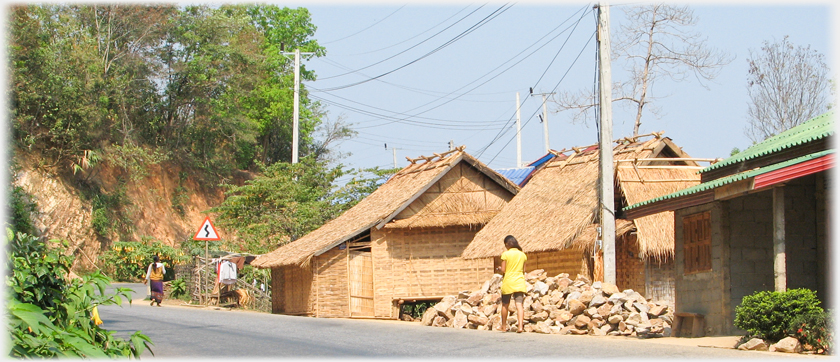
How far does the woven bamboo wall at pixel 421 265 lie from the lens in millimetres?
23094

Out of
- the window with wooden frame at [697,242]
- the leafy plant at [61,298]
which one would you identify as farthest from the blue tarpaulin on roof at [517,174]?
the leafy plant at [61,298]

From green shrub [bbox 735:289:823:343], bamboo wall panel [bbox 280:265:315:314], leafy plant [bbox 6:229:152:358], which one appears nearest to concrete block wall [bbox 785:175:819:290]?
green shrub [bbox 735:289:823:343]

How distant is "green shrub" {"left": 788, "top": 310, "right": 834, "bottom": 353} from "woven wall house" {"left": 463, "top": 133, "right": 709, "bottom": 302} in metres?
7.88

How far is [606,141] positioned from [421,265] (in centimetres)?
852

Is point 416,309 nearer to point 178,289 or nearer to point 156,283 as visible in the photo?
point 178,289

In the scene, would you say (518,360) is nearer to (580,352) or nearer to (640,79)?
(580,352)

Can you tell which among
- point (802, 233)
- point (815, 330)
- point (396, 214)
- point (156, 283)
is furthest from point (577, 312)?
point (156, 283)

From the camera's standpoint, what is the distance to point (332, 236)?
23.1m

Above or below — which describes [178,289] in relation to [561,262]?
below

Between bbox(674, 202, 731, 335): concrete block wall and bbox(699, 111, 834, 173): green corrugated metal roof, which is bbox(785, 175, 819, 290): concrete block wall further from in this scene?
bbox(674, 202, 731, 335): concrete block wall

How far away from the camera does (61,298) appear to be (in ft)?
21.0

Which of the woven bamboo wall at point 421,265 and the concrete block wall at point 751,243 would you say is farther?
the woven bamboo wall at point 421,265

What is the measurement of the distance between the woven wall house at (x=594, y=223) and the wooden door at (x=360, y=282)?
2999mm

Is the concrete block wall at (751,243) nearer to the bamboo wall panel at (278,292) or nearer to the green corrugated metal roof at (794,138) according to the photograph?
the green corrugated metal roof at (794,138)
